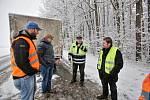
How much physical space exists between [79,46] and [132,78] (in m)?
3.59

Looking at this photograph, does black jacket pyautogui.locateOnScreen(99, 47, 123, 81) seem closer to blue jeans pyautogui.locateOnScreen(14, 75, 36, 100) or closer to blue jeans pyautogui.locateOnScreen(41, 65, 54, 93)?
blue jeans pyautogui.locateOnScreen(41, 65, 54, 93)

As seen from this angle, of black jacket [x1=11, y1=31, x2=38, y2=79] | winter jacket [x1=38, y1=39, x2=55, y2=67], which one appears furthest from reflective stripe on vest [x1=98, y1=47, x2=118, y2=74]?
black jacket [x1=11, y1=31, x2=38, y2=79]

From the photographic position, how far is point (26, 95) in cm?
513

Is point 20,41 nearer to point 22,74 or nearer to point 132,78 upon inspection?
point 22,74

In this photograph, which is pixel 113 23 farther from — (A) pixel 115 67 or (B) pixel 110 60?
(A) pixel 115 67

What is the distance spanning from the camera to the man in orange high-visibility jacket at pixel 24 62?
4.92 meters

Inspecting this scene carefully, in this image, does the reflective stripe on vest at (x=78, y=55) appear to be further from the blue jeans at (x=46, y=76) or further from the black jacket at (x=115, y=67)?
the black jacket at (x=115, y=67)

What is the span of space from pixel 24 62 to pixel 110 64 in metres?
2.85

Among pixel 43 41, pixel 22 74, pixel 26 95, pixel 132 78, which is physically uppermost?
pixel 43 41

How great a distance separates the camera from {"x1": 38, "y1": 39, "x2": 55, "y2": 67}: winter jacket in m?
7.79

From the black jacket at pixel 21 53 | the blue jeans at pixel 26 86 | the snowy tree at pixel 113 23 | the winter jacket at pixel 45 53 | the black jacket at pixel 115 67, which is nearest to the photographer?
the black jacket at pixel 21 53

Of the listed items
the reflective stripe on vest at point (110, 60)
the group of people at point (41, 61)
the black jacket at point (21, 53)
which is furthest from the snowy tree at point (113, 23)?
the black jacket at point (21, 53)

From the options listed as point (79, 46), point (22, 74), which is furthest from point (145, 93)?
point (79, 46)

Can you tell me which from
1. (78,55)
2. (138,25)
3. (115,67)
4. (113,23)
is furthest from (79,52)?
(113,23)
